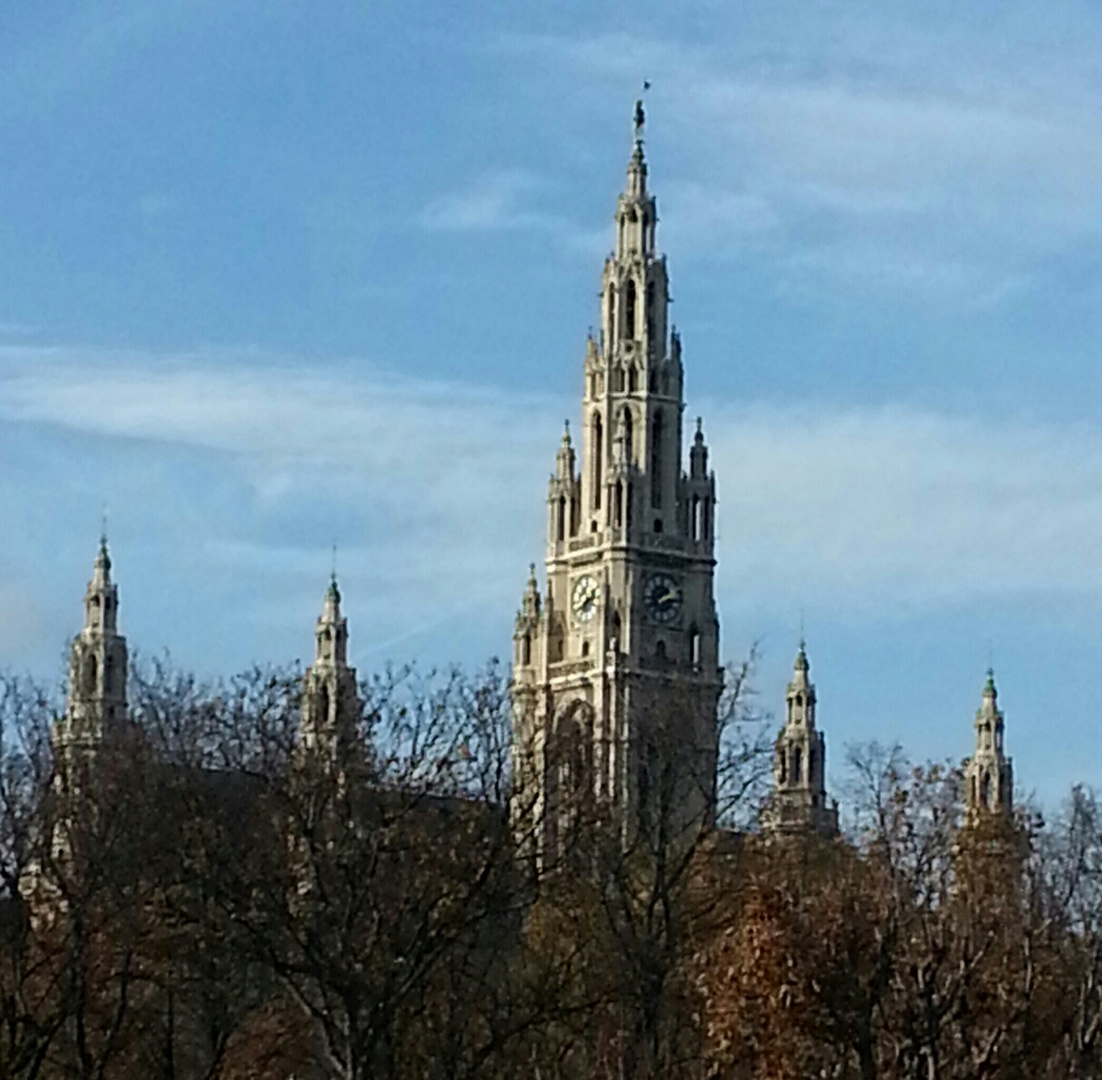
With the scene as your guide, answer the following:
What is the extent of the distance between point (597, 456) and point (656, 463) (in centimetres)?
296

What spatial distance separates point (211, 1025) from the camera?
67438 mm

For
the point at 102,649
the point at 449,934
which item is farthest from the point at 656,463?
the point at 449,934

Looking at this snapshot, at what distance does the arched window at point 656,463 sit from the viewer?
174 metres

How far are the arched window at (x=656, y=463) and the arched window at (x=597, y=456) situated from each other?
244cm

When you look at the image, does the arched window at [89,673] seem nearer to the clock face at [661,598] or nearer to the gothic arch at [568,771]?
the clock face at [661,598]

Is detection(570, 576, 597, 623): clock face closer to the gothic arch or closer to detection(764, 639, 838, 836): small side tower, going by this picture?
detection(764, 639, 838, 836): small side tower

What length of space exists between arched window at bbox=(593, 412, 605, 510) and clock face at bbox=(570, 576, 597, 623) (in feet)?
12.1

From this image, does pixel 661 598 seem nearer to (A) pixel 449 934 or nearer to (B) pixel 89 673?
(B) pixel 89 673

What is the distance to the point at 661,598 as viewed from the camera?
173000 millimetres

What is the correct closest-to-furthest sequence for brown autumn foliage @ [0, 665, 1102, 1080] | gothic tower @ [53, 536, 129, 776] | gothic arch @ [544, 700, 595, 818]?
brown autumn foliage @ [0, 665, 1102, 1080], gothic arch @ [544, 700, 595, 818], gothic tower @ [53, 536, 129, 776]

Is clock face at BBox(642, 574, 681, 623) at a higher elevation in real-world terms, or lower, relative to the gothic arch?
higher

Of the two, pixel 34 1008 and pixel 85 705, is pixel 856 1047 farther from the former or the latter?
pixel 85 705

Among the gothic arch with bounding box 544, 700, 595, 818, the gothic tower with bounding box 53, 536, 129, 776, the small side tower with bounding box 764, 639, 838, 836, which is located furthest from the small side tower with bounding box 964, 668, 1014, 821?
the gothic arch with bounding box 544, 700, 595, 818

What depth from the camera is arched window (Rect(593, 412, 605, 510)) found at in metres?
174
